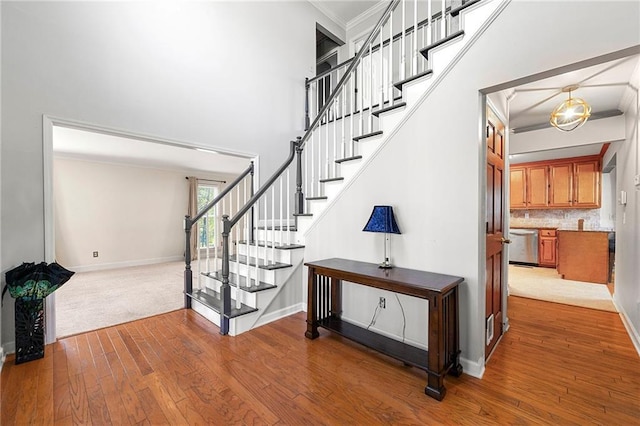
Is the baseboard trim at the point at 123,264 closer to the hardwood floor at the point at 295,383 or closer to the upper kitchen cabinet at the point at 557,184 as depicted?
the hardwood floor at the point at 295,383

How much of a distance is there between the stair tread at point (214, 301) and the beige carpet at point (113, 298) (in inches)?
14.5

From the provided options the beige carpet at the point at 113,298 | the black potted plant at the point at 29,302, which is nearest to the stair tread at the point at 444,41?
the black potted plant at the point at 29,302

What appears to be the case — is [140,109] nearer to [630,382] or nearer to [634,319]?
[630,382]

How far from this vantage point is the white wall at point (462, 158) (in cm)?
150

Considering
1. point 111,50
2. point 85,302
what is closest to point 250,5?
point 111,50

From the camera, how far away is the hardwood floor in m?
1.57

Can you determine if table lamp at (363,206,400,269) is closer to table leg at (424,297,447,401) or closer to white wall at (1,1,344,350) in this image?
table leg at (424,297,447,401)

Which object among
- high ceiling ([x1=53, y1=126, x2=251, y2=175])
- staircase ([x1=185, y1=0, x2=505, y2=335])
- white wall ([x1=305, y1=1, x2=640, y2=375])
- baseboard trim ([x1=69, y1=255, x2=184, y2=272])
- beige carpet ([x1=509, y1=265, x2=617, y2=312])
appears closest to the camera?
white wall ([x1=305, y1=1, x2=640, y2=375])

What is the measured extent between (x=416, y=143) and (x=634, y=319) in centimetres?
266

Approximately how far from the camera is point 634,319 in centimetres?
251

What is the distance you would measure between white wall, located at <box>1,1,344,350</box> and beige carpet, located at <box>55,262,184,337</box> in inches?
31.2

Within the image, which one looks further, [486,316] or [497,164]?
[497,164]

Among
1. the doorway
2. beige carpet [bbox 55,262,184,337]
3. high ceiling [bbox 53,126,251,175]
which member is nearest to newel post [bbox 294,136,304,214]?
the doorway

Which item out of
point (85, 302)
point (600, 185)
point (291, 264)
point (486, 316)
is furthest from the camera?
point (600, 185)
